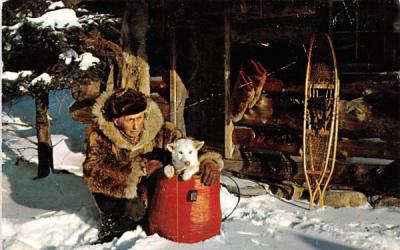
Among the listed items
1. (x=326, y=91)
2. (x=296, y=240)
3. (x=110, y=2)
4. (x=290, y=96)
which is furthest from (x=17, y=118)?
(x=296, y=240)

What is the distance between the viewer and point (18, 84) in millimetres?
6074

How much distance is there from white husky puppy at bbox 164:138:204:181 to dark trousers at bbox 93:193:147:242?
592 millimetres

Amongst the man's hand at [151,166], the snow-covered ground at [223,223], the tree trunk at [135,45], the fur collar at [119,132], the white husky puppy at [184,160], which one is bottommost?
the snow-covered ground at [223,223]

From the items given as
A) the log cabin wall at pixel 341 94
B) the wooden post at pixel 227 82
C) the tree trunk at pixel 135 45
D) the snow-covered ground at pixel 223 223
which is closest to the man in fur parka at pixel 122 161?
the snow-covered ground at pixel 223 223

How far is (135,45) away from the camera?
23.2 feet

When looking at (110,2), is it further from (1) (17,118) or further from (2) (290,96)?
(1) (17,118)

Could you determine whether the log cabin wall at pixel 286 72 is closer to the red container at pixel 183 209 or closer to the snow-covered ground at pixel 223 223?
the snow-covered ground at pixel 223 223

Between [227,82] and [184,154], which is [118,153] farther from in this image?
[227,82]

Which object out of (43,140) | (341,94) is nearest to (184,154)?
(341,94)

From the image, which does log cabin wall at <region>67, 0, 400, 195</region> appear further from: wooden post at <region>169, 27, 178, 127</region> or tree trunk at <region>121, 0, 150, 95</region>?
tree trunk at <region>121, 0, 150, 95</region>

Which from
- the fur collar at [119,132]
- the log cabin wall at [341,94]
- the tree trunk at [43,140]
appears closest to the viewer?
the fur collar at [119,132]

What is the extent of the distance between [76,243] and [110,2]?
4116mm

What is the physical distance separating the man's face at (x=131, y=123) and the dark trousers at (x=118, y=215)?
0.67 metres

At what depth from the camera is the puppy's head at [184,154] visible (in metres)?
4.42
